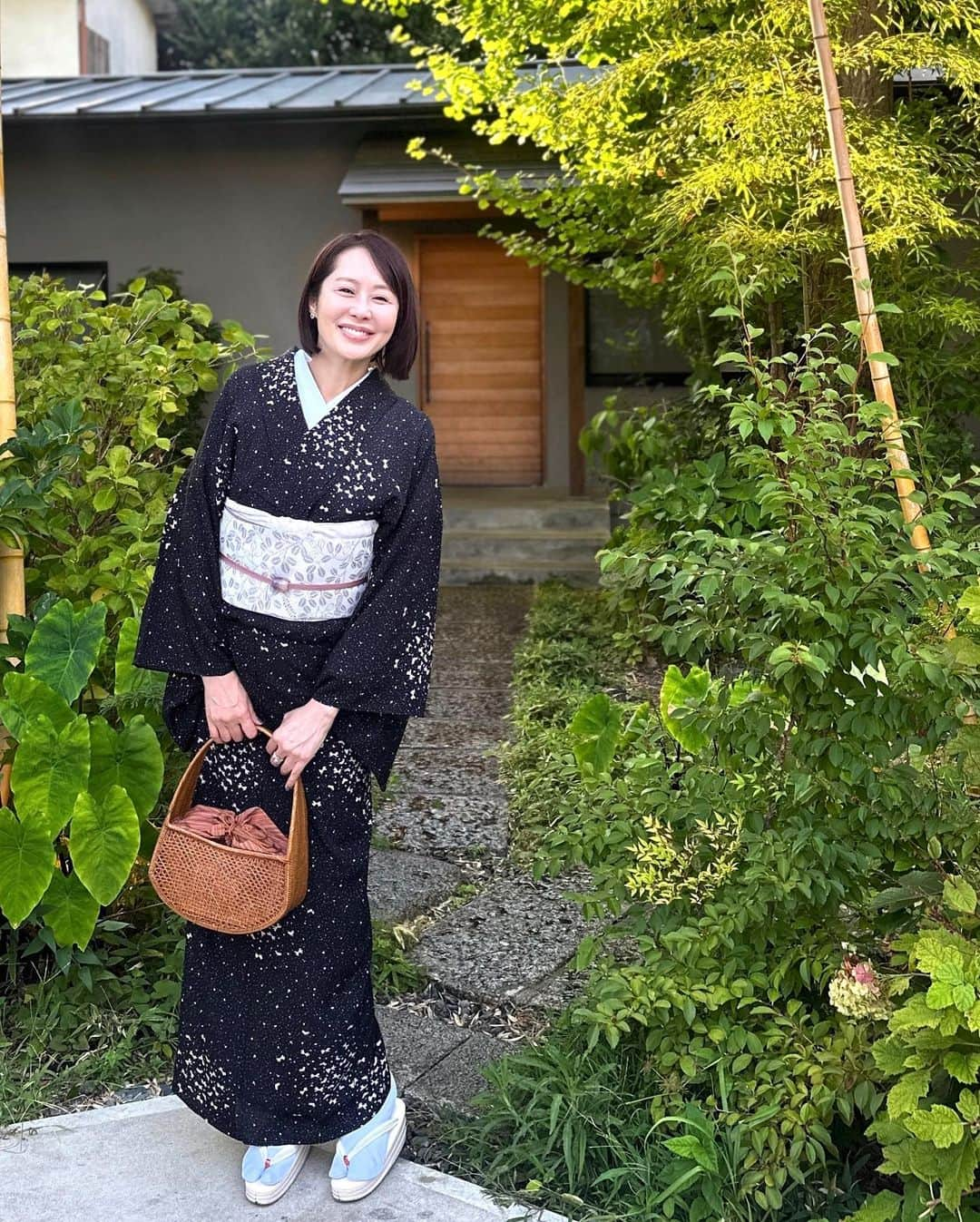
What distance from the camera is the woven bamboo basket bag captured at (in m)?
2.31

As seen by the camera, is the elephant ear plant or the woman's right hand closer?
the woman's right hand

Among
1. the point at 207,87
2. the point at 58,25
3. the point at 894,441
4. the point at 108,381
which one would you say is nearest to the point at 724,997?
the point at 894,441

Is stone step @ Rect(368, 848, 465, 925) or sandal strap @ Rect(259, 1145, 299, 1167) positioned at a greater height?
sandal strap @ Rect(259, 1145, 299, 1167)

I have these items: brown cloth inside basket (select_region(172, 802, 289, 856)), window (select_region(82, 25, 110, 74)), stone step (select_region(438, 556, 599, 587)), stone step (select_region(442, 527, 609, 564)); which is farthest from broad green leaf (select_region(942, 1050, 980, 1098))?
window (select_region(82, 25, 110, 74))

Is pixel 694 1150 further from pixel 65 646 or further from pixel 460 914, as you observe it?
pixel 65 646

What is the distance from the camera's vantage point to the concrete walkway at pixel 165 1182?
240cm

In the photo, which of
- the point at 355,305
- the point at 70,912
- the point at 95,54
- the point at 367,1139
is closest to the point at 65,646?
the point at 70,912

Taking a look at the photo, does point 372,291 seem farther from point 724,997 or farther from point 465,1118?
point 465,1118

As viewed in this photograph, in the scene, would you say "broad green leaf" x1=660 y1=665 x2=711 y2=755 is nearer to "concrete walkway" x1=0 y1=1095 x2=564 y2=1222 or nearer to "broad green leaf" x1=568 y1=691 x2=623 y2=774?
"broad green leaf" x1=568 y1=691 x2=623 y2=774

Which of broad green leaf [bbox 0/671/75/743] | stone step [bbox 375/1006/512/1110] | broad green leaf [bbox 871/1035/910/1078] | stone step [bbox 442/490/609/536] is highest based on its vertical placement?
broad green leaf [bbox 0/671/75/743]

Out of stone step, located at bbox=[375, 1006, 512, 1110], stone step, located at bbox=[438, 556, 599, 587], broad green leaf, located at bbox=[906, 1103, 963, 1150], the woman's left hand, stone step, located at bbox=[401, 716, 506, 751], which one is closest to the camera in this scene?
broad green leaf, located at bbox=[906, 1103, 963, 1150]

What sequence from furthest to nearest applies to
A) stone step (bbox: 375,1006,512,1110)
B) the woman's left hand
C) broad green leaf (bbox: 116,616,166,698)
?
broad green leaf (bbox: 116,616,166,698)
stone step (bbox: 375,1006,512,1110)
the woman's left hand

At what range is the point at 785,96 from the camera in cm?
443

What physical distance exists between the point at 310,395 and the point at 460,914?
179 centimetres
